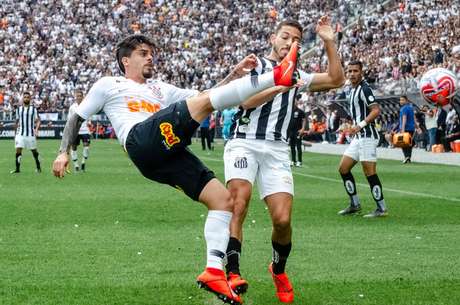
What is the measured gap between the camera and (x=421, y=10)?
4941cm

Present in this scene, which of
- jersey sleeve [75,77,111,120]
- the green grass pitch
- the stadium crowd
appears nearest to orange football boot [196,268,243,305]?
the green grass pitch

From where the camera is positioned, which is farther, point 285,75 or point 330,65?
point 330,65

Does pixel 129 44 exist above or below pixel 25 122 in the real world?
above

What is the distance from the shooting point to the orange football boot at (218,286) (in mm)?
6938

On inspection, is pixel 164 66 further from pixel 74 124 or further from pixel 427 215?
pixel 74 124

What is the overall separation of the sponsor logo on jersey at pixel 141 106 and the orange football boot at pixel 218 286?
5.32 feet

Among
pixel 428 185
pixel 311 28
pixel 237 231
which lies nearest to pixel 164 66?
pixel 311 28

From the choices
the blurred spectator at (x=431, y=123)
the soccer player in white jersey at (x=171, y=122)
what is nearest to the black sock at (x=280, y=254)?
the soccer player in white jersey at (x=171, y=122)

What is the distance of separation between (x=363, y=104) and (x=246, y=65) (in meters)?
7.38

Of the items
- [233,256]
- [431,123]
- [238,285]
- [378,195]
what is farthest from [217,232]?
[431,123]

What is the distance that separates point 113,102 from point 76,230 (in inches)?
206

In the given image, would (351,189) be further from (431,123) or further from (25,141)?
(431,123)

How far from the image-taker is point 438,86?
42.8 feet

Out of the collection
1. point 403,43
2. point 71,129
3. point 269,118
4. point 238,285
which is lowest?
point 238,285
